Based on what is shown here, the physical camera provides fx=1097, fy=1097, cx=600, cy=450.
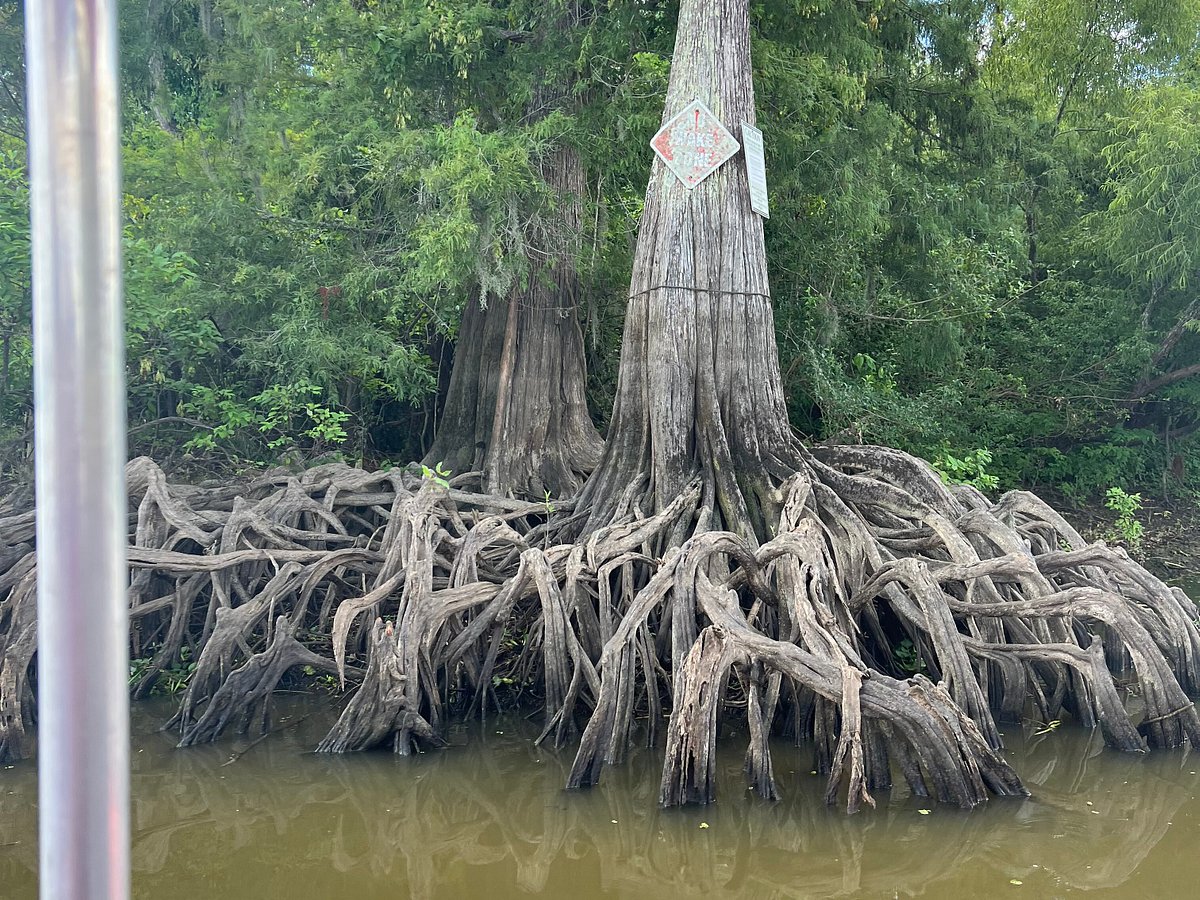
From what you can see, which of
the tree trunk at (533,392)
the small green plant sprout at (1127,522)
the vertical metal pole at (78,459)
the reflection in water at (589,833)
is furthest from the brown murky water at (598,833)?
the small green plant sprout at (1127,522)

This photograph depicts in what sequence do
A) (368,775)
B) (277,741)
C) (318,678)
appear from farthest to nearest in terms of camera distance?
(318,678) < (277,741) < (368,775)

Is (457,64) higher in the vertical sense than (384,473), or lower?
higher

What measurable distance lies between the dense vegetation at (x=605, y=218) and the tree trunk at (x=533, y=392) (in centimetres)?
29

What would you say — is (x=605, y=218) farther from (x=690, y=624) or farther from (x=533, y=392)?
(x=690, y=624)

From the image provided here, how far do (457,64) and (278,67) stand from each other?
2649 millimetres

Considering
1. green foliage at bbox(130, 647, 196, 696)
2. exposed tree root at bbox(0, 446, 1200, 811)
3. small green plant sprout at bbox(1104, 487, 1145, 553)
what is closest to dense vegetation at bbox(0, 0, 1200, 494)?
small green plant sprout at bbox(1104, 487, 1145, 553)

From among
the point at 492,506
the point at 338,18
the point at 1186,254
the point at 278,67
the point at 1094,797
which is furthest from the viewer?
the point at 1186,254

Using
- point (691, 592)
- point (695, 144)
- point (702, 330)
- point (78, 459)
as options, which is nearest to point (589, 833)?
point (691, 592)

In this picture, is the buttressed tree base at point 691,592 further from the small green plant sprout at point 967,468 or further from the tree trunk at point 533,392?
the small green plant sprout at point 967,468

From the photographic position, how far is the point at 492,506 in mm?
6883

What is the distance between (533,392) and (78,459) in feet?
22.5

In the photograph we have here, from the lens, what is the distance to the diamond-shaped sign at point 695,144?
21.1 ft

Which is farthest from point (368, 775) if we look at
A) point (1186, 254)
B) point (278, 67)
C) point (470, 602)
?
point (1186, 254)

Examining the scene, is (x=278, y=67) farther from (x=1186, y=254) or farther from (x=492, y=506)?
(x=1186, y=254)
